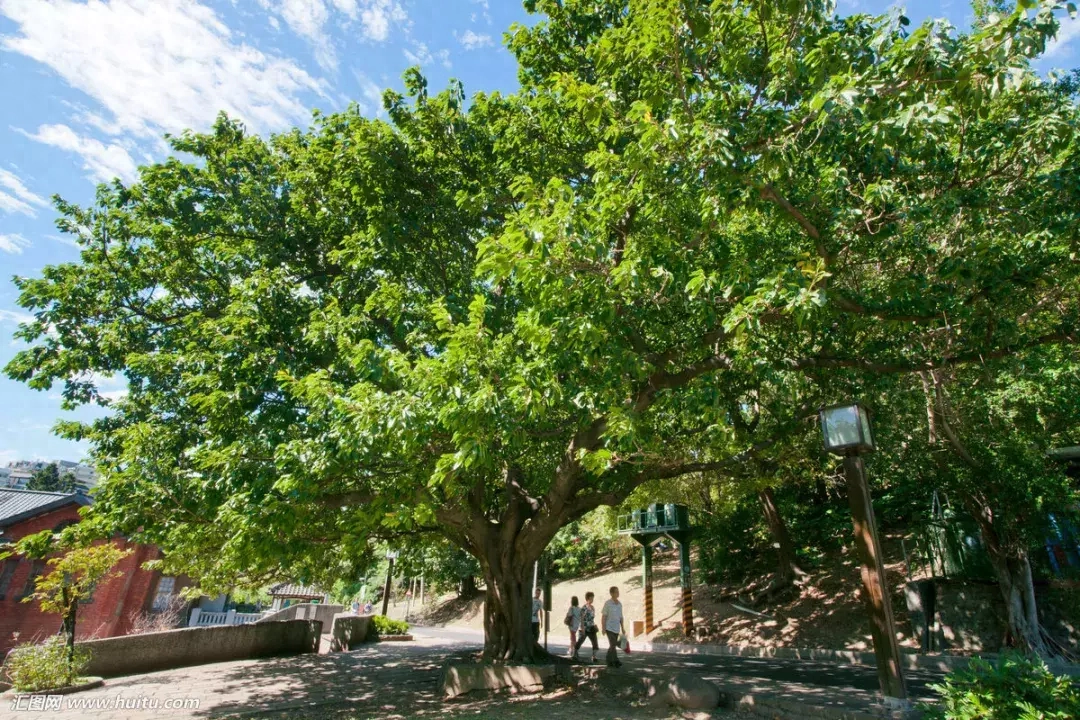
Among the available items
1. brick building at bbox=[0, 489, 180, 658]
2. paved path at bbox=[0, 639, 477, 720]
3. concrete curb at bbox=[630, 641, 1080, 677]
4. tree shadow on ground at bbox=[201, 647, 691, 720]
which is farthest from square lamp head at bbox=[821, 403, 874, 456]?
brick building at bbox=[0, 489, 180, 658]

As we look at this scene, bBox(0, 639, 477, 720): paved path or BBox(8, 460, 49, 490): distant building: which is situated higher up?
BBox(8, 460, 49, 490): distant building

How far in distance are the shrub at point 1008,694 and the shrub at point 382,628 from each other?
20127 millimetres

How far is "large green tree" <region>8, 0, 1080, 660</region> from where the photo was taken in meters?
6.83

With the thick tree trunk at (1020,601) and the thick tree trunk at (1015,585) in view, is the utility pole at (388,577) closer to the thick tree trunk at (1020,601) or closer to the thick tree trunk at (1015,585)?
the thick tree trunk at (1015,585)

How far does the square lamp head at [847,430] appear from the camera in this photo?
679 centimetres

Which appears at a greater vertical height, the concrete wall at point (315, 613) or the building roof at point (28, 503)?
the building roof at point (28, 503)

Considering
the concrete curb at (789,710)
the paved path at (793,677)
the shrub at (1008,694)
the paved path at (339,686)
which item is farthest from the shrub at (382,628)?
the shrub at (1008,694)

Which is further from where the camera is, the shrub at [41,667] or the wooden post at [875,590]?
the shrub at [41,667]

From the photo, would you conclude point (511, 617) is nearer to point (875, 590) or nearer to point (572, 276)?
point (875, 590)

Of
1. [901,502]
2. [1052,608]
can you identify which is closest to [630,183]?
[1052,608]

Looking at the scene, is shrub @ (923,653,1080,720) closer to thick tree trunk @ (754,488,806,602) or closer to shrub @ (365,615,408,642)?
thick tree trunk @ (754,488,806,602)

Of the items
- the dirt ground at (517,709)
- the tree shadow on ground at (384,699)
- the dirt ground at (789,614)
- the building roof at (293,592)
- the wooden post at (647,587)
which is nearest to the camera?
the dirt ground at (517,709)

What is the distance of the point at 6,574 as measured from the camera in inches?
→ 838

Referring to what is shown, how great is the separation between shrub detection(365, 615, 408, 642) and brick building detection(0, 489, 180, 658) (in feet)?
27.8
